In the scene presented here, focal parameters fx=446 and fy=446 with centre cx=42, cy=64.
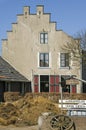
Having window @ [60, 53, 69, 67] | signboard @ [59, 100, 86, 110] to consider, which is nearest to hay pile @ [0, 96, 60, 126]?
signboard @ [59, 100, 86, 110]

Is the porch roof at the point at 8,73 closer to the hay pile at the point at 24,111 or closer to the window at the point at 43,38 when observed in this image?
the window at the point at 43,38

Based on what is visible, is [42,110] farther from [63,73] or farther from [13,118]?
[63,73]

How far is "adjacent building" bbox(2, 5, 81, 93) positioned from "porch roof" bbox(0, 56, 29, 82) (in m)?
0.80

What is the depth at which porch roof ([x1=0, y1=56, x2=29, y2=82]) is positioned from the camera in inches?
1976

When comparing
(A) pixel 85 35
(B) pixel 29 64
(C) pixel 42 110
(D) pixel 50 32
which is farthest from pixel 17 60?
(C) pixel 42 110

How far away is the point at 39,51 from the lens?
186 ft

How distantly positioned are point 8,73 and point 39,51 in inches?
241

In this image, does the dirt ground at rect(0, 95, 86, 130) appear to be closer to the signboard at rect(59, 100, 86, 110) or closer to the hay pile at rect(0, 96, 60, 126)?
the hay pile at rect(0, 96, 60, 126)

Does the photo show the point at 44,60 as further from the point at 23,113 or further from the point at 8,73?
the point at 23,113

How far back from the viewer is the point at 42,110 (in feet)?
88.7

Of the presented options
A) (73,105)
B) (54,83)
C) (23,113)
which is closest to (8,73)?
(54,83)

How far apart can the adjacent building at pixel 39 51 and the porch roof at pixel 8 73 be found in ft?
2.62

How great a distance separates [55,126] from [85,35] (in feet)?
112

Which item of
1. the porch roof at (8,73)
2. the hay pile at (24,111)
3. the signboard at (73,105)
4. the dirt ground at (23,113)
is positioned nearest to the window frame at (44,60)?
the porch roof at (8,73)
